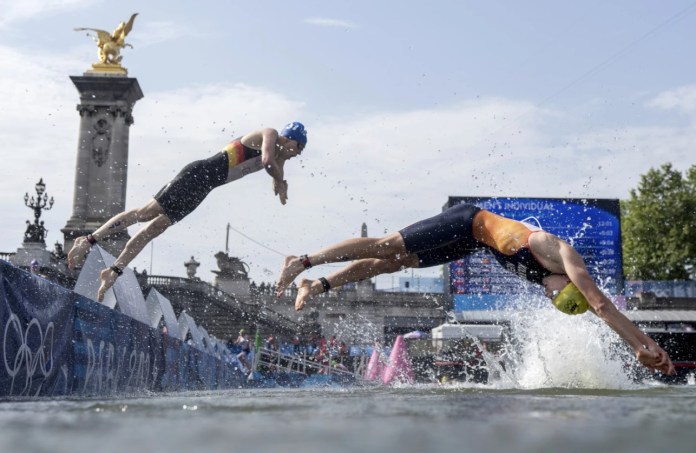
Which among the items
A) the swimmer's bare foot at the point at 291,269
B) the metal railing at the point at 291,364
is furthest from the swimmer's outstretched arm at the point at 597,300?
the metal railing at the point at 291,364

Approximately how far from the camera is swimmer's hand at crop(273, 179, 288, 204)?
809 cm

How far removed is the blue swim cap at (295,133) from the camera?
8156mm

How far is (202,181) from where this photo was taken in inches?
321

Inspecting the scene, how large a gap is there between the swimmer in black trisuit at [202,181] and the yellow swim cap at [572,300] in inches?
119

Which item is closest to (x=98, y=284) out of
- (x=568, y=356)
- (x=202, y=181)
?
(x=202, y=181)

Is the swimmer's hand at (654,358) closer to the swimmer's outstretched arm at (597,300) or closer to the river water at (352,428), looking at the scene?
the swimmer's outstretched arm at (597,300)

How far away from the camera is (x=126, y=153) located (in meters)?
56.2

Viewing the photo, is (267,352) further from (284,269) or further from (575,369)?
(284,269)

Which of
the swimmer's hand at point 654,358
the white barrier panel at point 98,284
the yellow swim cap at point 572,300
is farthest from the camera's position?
the white barrier panel at point 98,284

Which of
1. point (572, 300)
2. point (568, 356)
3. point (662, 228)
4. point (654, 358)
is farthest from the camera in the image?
point (662, 228)

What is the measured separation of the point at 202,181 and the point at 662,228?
1960 inches

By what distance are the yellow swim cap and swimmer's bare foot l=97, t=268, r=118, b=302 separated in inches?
161

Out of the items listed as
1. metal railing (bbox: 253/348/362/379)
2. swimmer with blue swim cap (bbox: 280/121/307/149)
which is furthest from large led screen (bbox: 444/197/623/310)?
swimmer with blue swim cap (bbox: 280/121/307/149)

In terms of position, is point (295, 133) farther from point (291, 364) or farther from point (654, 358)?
point (291, 364)
